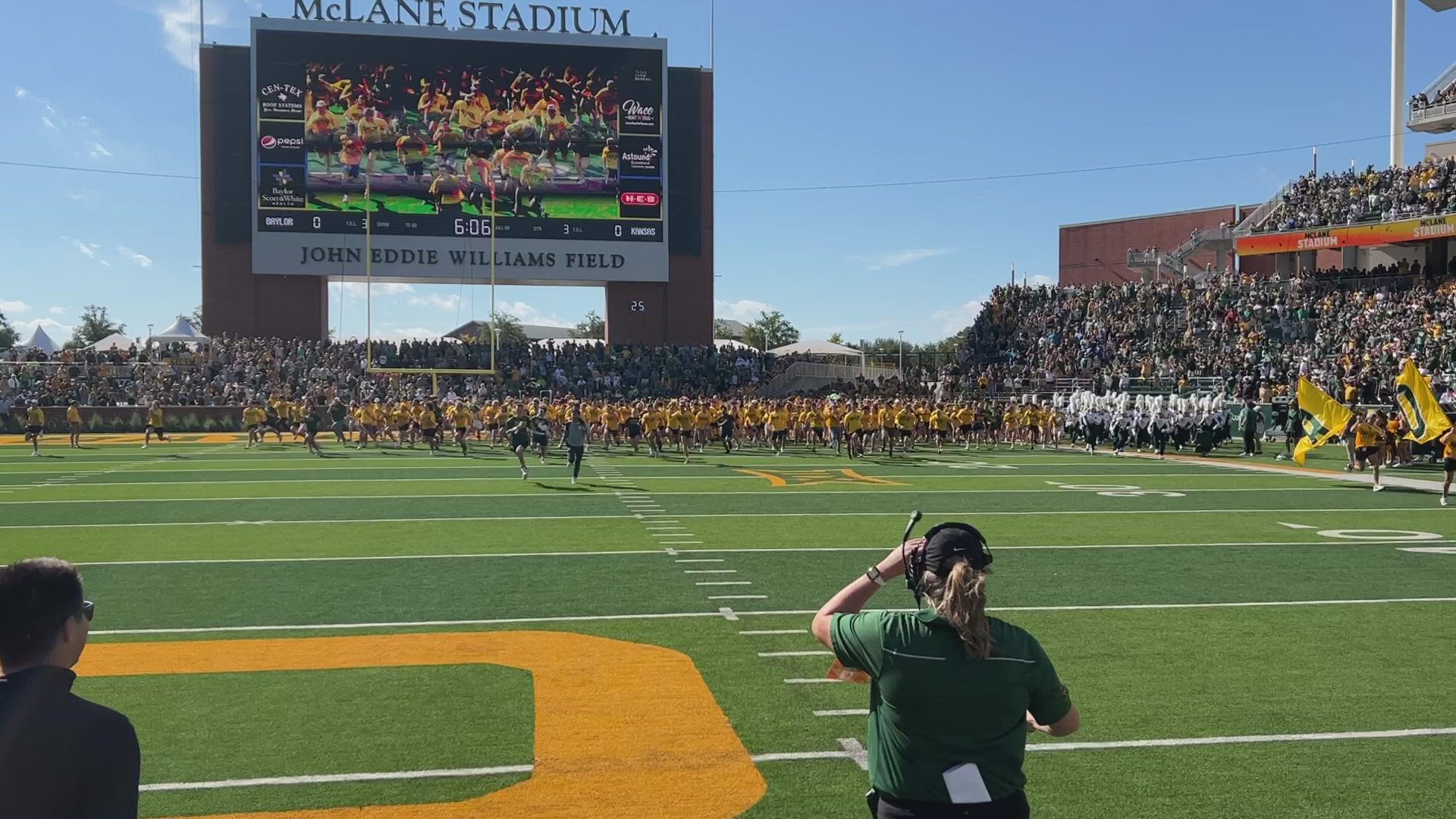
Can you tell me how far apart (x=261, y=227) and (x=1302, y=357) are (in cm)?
3349

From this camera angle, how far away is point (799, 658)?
6.48 metres

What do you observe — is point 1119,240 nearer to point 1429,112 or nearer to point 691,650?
point 1429,112

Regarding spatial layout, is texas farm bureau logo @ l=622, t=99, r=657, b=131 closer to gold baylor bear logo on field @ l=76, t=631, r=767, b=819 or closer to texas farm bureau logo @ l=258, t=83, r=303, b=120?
texas farm bureau logo @ l=258, t=83, r=303, b=120

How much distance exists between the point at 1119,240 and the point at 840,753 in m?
55.3

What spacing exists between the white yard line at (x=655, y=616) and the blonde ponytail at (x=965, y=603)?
469 centimetres

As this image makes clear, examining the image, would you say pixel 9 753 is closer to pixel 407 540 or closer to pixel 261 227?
pixel 407 540

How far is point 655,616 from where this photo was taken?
7625 millimetres

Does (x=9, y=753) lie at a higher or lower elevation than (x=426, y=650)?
higher

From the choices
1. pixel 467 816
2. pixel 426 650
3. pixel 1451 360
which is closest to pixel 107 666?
pixel 426 650

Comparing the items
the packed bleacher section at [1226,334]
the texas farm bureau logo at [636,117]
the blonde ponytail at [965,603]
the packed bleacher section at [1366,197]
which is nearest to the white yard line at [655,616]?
the blonde ponytail at [965,603]

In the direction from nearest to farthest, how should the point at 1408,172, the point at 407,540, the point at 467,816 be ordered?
the point at 467,816 < the point at 407,540 < the point at 1408,172

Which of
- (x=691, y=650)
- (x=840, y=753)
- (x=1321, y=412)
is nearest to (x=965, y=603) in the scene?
(x=840, y=753)

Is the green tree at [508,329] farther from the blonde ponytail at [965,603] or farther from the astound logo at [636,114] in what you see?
the blonde ponytail at [965,603]

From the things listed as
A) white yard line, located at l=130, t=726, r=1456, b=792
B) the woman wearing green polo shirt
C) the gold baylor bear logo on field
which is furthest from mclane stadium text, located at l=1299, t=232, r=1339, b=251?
the woman wearing green polo shirt
